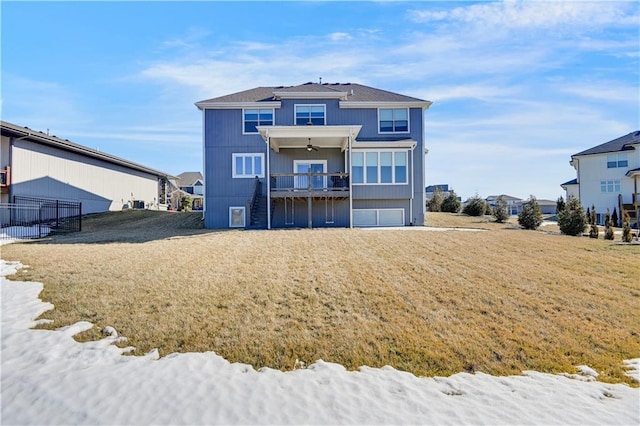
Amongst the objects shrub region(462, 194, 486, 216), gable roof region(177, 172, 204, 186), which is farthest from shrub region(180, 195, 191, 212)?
shrub region(462, 194, 486, 216)

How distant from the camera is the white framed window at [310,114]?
69.3 feet

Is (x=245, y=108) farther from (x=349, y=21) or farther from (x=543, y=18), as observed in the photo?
(x=543, y=18)

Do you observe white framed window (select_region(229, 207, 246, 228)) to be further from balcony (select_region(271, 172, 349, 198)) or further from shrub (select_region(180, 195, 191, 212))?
shrub (select_region(180, 195, 191, 212))

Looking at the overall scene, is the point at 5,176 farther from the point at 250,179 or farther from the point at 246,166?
the point at 250,179

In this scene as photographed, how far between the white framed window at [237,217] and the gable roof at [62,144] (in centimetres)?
1234

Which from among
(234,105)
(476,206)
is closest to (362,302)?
(234,105)

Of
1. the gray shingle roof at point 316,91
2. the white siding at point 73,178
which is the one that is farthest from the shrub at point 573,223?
the white siding at point 73,178

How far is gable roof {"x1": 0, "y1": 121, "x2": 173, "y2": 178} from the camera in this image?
65.8ft

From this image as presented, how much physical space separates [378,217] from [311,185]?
4.52 meters

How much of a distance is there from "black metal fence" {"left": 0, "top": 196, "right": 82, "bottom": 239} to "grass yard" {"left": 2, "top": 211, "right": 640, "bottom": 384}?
6750 mm

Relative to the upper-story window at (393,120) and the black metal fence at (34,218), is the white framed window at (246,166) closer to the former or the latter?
the upper-story window at (393,120)

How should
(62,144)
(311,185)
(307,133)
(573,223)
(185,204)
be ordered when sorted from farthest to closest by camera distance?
1. (185,204)
2. (62,144)
3. (311,185)
4. (573,223)
5. (307,133)

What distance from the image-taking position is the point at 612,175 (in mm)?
32469

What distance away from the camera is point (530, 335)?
21.2 ft
